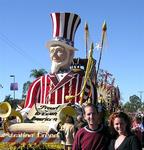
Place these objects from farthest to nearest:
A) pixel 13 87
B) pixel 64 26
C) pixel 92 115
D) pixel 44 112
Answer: pixel 13 87 < pixel 64 26 < pixel 44 112 < pixel 92 115

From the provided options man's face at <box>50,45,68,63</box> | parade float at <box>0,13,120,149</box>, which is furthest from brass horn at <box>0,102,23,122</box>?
man's face at <box>50,45,68,63</box>

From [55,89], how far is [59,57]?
1.56 m

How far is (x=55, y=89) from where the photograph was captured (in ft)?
73.7

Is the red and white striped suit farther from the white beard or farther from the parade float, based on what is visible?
the white beard

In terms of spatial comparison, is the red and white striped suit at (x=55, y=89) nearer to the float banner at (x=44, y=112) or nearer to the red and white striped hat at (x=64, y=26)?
the red and white striped hat at (x=64, y=26)

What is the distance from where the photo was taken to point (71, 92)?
2250 centimetres

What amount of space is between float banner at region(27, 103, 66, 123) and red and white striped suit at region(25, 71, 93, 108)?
1908 millimetres

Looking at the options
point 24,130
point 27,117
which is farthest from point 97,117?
point 27,117

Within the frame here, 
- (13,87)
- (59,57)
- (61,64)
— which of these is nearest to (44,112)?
(61,64)

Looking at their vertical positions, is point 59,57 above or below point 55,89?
above

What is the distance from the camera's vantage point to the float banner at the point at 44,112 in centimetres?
1983

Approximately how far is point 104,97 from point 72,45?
312cm

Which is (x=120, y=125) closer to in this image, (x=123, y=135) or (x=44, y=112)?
(x=123, y=135)

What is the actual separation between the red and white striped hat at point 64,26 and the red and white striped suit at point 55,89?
1.67 meters
